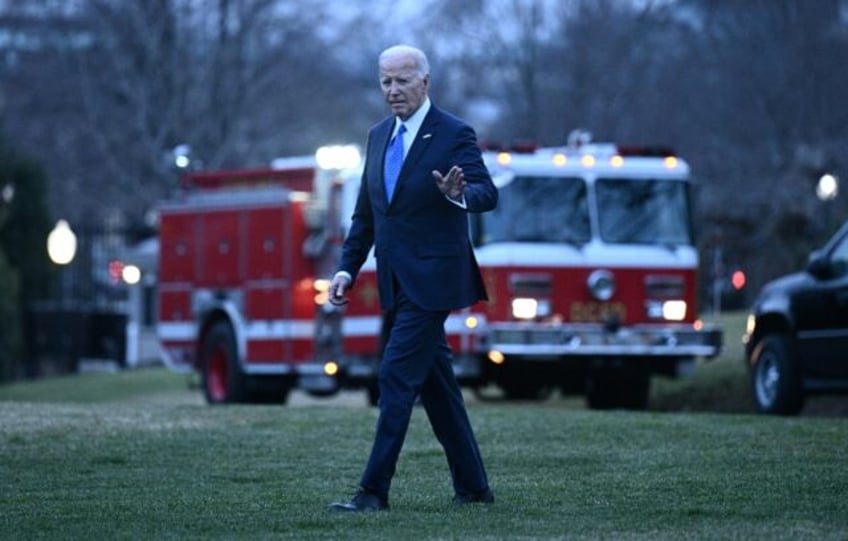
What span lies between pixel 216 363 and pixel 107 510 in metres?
14.7

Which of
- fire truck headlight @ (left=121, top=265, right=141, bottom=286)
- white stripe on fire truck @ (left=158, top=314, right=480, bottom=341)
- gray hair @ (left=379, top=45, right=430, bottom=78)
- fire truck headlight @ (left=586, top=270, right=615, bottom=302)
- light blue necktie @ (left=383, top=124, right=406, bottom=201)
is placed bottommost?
white stripe on fire truck @ (left=158, top=314, right=480, bottom=341)

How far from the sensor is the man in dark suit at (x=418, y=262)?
9.34m

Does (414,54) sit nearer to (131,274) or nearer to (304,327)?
(304,327)

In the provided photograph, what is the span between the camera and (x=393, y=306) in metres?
9.53

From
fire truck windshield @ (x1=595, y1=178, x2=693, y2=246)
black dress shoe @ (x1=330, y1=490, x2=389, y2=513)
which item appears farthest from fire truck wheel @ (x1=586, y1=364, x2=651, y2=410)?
black dress shoe @ (x1=330, y1=490, x2=389, y2=513)

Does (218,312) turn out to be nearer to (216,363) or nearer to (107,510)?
(216,363)

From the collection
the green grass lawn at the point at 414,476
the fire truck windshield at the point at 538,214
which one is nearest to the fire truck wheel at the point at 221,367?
the fire truck windshield at the point at 538,214

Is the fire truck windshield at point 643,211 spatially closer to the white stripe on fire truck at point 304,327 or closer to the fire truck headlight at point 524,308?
the fire truck headlight at point 524,308

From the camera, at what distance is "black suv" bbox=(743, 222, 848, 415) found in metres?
17.2

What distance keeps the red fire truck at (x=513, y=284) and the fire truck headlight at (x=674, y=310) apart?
14mm

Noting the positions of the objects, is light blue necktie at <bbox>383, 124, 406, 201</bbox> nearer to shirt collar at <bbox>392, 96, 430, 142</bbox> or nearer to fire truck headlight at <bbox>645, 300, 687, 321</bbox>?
shirt collar at <bbox>392, 96, 430, 142</bbox>

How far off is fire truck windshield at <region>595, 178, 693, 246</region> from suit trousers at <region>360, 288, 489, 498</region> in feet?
40.5

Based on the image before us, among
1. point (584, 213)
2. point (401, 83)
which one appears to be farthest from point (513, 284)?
point (401, 83)

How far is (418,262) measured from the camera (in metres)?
9.43
